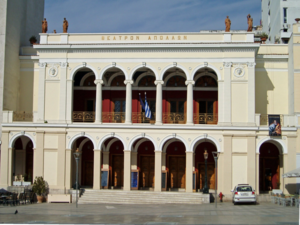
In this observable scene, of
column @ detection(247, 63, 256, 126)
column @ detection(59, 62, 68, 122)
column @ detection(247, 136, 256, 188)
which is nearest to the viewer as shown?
column @ detection(247, 136, 256, 188)

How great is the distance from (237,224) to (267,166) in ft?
50.1

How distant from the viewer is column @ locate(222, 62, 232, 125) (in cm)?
3234

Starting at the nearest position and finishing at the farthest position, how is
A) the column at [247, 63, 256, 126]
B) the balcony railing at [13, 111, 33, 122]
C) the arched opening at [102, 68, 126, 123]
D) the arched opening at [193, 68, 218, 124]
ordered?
the column at [247, 63, 256, 126]
the balcony railing at [13, 111, 33, 122]
the arched opening at [193, 68, 218, 124]
the arched opening at [102, 68, 126, 123]

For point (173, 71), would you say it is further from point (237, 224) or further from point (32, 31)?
point (237, 224)

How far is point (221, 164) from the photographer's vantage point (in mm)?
32250

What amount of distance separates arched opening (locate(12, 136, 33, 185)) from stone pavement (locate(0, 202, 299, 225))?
249 inches

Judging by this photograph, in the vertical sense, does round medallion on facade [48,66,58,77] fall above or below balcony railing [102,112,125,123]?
above

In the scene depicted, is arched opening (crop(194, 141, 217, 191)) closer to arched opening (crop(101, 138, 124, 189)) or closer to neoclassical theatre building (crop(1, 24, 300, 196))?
neoclassical theatre building (crop(1, 24, 300, 196))

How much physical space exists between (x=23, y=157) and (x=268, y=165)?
19439 millimetres

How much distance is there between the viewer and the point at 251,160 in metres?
31.9

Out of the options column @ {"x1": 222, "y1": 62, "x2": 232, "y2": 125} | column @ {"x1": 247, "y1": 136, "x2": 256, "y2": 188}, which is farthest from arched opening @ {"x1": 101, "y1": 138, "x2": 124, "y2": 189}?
column @ {"x1": 247, "y1": 136, "x2": 256, "y2": 188}

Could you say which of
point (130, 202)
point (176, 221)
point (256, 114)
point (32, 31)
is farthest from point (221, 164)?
point (32, 31)

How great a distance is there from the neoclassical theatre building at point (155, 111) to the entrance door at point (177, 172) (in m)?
0.08

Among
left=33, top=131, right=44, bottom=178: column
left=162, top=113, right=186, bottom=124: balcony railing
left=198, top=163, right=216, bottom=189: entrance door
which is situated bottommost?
left=198, top=163, right=216, bottom=189: entrance door
